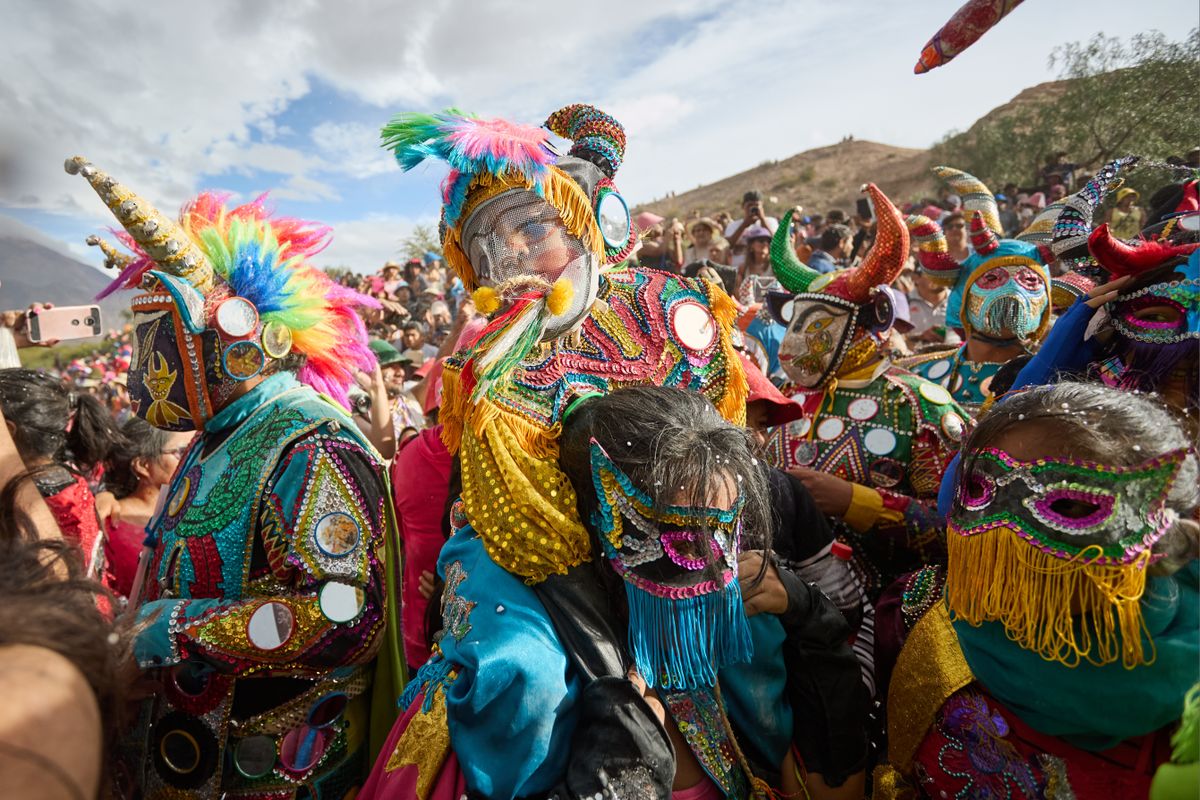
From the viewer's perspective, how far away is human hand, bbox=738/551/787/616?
1.54 metres

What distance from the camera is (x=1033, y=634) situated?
1287mm

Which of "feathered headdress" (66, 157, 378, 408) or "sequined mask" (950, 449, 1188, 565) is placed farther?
"feathered headdress" (66, 157, 378, 408)

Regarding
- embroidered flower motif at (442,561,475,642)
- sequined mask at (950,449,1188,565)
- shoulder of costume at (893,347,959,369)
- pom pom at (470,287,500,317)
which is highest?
pom pom at (470,287,500,317)

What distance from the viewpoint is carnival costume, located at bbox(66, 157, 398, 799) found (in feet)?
6.59

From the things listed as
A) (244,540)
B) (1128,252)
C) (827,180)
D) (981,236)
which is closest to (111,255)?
(244,540)

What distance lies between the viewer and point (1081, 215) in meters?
2.71

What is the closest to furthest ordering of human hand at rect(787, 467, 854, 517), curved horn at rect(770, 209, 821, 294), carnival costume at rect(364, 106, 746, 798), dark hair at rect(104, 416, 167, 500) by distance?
carnival costume at rect(364, 106, 746, 798) → human hand at rect(787, 467, 854, 517) → curved horn at rect(770, 209, 821, 294) → dark hair at rect(104, 416, 167, 500)

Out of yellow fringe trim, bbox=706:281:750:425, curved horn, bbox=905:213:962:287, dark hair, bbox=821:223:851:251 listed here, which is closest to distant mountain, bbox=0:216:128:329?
yellow fringe trim, bbox=706:281:750:425

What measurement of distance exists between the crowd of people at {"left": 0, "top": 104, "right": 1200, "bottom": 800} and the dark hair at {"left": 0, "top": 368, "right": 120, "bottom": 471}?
2cm

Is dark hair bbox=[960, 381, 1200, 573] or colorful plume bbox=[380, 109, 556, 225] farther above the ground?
colorful plume bbox=[380, 109, 556, 225]

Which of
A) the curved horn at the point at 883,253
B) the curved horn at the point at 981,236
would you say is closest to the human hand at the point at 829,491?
the curved horn at the point at 883,253

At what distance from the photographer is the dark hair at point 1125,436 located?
3.96 feet

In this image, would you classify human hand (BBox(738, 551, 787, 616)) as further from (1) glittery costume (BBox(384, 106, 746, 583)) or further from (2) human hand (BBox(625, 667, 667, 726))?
(1) glittery costume (BBox(384, 106, 746, 583))

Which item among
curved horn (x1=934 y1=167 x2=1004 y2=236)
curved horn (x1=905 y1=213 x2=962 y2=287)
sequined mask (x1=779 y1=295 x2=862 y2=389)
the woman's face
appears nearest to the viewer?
sequined mask (x1=779 y1=295 x2=862 y2=389)
